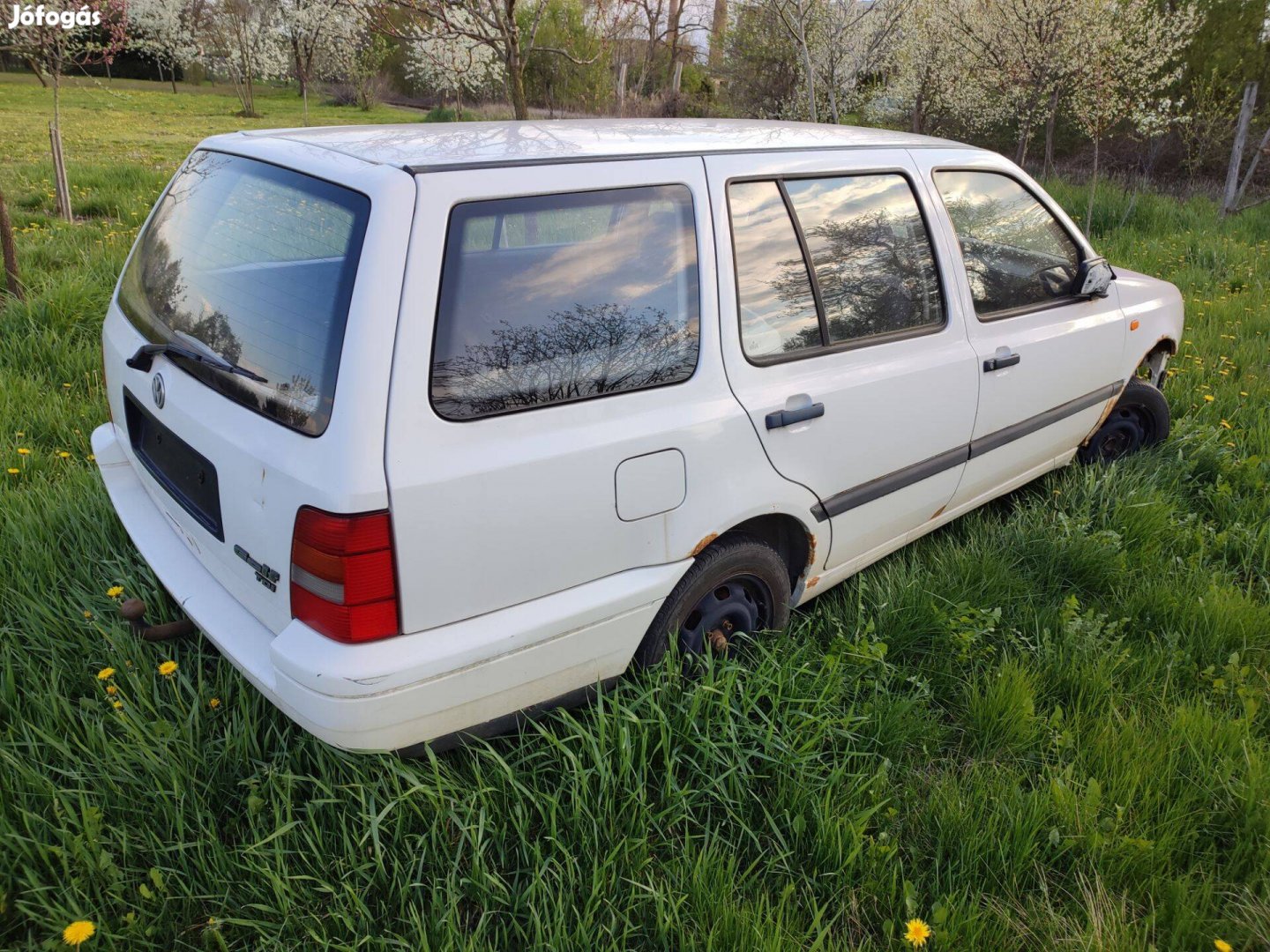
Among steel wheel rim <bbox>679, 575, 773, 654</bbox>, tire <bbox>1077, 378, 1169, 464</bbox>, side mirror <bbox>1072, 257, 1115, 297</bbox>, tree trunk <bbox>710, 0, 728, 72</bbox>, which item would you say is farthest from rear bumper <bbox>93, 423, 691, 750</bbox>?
tree trunk <bbox>710, 0, 728, 72</bbox>

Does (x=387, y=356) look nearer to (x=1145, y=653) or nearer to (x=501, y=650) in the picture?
→ (x=501, y=650)

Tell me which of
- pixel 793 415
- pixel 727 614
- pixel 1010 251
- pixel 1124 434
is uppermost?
pixel 1010 251

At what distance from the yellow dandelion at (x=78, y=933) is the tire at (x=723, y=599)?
1.31 meters

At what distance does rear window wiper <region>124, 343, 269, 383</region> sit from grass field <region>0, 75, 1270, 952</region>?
796mm

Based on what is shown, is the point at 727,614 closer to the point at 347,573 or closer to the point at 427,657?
the point at 427,657

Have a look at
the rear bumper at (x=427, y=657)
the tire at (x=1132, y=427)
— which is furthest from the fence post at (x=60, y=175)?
the tire at (x=1132, y=427)

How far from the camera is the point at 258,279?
205cm

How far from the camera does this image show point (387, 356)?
5.74 feet

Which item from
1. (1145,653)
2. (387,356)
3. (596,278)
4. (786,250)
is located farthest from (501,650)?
(1145,653)

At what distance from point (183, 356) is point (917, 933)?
2.17m

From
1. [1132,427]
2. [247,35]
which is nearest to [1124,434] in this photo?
[1132,427]

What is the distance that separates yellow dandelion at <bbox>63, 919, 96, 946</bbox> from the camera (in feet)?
5.39

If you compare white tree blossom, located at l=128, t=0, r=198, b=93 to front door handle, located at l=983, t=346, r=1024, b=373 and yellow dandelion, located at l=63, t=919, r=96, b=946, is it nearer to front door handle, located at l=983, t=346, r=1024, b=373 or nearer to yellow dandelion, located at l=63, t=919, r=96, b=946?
front door handle, located at l=983, t=346, r=1024, b=373

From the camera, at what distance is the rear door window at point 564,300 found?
1.87 metres
